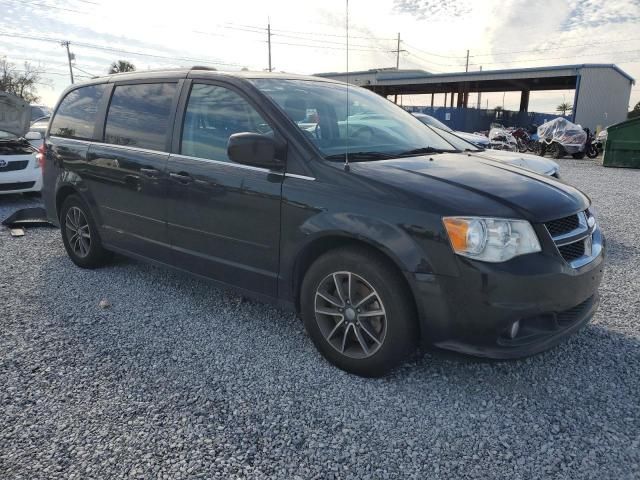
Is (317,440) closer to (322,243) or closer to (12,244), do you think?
(322,243)

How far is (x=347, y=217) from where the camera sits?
2730 mm

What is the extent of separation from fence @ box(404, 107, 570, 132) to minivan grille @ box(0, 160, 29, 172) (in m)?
26.5

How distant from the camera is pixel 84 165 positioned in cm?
450

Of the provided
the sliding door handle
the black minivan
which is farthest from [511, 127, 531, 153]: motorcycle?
the sliding door handle

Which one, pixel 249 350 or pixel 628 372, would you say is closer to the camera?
pixel 628 372

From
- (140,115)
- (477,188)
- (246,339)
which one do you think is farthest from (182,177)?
(477,188)

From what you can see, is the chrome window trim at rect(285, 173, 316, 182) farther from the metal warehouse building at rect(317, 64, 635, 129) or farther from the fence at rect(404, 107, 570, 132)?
the fence at rect(404, 107, 570, 132)

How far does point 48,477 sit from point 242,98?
2.37 meters

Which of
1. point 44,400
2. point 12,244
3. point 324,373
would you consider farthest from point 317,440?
point 12,244

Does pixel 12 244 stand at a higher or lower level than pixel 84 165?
lower

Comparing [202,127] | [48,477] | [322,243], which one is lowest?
[48,477]

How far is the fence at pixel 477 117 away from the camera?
1313 inches

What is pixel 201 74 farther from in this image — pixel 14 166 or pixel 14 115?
pixel 14 115

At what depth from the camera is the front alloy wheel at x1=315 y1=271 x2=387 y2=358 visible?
2.76 metres
